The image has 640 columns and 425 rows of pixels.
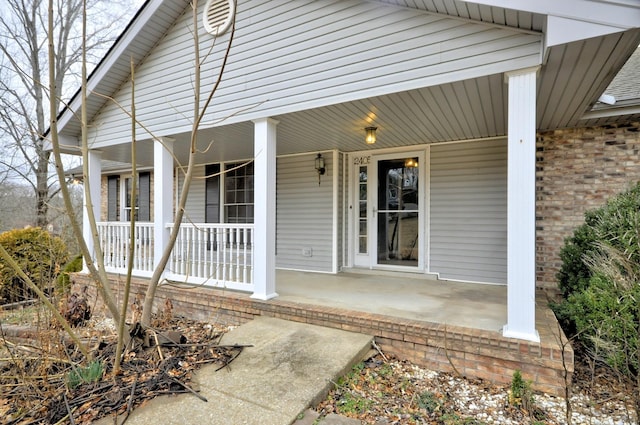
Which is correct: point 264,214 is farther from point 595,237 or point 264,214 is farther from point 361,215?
point 595,237

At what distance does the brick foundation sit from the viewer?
269 cm

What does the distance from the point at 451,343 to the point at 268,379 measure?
1661mm

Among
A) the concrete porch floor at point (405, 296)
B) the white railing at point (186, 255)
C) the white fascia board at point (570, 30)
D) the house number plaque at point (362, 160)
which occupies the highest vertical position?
the white fascia board at point (570, 30)

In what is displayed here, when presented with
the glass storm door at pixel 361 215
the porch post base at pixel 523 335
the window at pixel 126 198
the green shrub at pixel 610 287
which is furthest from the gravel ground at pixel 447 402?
the window at pixel 126 198

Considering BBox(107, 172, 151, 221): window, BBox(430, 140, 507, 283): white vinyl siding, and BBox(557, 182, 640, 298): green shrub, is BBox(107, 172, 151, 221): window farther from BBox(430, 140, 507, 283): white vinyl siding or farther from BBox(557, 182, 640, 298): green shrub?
BBox(557, 182, 640, 298): green shrub

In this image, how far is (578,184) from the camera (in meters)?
4.50

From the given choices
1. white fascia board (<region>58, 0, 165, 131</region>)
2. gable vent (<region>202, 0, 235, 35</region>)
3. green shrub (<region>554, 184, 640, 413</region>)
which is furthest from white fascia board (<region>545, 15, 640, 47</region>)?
white fascia board (<region>58, 0, 165, 131</region>)

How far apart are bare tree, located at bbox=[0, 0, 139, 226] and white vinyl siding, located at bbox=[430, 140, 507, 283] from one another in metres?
12.3

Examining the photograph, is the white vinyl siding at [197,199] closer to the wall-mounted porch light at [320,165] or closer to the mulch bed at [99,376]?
the wall-mounted porch light at [320,165]

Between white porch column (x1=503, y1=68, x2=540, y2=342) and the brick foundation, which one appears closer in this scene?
the brick foundation

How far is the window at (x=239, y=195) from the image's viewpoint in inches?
281

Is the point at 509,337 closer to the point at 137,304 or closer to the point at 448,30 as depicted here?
the point at 448,30

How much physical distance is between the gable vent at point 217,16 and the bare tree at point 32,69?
985cm

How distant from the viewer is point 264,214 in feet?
13.5
